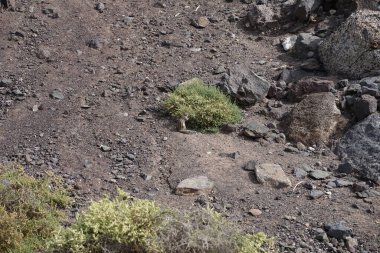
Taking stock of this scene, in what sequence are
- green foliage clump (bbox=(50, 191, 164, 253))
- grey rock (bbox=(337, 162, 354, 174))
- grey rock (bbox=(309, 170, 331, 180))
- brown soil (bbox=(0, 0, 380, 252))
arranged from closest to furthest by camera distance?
1. green foliage clump (bbox=(50, 191, 164, 253))
2. brown soil (bbox=(0, 0, 380, 252))
3. grey rock (bbox=(309, 170, 331, 180))
4. grey rock (bbox=(337, 162, 354, 174))

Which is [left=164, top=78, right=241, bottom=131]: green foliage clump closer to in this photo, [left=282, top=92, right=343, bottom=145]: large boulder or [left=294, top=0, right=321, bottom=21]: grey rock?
[left=282, top=92, right=343, bottom=145]: large boulder

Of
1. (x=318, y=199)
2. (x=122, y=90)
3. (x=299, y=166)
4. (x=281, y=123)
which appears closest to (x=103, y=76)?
(x=122, y=90)

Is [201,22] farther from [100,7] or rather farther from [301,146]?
[301,146]

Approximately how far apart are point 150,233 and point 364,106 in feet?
11.0

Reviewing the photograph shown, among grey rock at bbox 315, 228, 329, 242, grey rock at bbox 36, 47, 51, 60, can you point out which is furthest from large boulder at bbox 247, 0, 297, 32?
grey rock at bbox 315, 228, 329, 242

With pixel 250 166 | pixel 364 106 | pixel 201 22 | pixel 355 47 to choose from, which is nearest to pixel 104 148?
pixel 250 166

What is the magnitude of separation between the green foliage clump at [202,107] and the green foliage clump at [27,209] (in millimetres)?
1657

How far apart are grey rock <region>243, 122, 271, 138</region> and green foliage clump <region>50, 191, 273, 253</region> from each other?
230 centimetres

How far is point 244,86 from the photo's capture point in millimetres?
6801

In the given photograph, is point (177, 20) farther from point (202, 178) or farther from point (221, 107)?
point (202, 178)

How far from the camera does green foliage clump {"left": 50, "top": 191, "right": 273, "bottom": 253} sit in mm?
3775

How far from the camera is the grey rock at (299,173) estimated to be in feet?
18.5

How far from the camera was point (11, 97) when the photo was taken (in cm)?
670

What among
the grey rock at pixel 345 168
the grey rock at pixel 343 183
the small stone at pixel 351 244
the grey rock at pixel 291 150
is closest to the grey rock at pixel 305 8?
the grey rock at pixel 291 150
